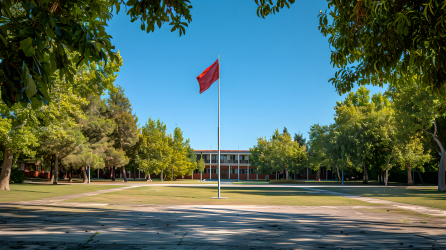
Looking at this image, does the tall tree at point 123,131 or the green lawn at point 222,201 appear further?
the tall tree at point 123,131

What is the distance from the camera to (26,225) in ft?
27.4

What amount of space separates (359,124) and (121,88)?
133 feet

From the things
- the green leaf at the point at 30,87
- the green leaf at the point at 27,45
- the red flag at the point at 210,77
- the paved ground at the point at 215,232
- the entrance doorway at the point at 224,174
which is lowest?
the entrance doorway at the point at 224,174

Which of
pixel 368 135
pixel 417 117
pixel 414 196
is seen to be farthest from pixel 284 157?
pixel 414 196

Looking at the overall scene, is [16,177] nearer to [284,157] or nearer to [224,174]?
[284,157]

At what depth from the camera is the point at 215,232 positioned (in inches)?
306

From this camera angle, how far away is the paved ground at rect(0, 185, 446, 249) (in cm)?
638

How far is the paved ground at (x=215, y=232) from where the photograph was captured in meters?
6.38

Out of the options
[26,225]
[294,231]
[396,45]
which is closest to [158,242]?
[294,231]

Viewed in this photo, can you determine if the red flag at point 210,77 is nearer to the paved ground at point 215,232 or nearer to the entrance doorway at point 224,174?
the paved ground at point 215,232

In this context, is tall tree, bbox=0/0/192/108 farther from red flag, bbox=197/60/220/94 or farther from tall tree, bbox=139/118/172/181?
tall tree, bbox=139/118/172/181

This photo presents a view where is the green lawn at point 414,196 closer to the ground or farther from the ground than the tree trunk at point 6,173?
closer to the ground

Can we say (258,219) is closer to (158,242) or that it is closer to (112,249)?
(158,242)

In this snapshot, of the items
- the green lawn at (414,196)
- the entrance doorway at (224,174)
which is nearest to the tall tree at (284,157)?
the entrance doorway at (224,174)
